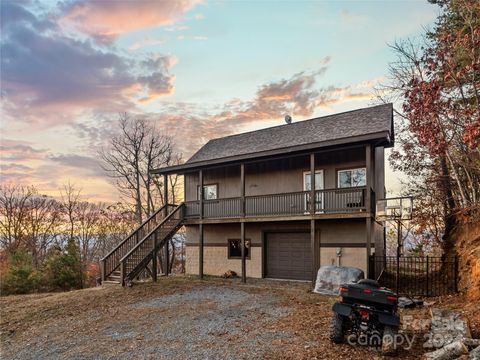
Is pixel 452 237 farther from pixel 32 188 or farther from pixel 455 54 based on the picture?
pixel 32 188

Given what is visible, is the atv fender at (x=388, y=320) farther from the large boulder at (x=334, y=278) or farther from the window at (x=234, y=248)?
the window at (x=234, y=248)

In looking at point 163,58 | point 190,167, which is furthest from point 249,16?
point 190,167

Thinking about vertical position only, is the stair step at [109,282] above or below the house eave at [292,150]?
below

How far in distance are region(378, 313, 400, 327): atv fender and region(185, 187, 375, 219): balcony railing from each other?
675 cm

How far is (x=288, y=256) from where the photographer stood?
1564 centimetres

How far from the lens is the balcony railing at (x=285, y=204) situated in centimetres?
1306

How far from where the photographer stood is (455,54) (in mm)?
11305

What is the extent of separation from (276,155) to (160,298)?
7.17m

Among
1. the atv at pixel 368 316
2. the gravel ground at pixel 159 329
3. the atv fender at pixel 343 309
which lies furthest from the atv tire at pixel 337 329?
the gravel ground at pixel 159 329

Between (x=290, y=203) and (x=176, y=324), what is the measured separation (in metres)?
7.86

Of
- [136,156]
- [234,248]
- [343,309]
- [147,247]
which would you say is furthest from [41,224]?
[343,309]

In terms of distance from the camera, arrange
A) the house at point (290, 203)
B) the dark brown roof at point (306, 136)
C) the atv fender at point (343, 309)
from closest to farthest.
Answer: the atv fender at point (343, 309) < the house at point (290, 203) < the dark brown roof at point (306, 136)

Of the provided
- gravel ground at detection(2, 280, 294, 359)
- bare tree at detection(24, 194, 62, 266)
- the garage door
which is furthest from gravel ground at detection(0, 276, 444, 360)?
bare tree at detection(24, 194, 62, 266)

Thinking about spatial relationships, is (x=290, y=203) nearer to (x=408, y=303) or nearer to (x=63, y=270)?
(x=408, y=303)
